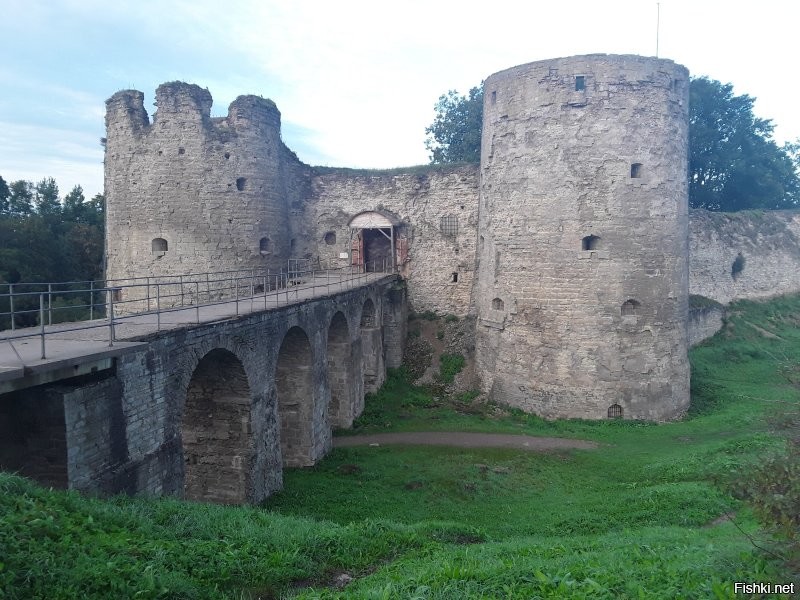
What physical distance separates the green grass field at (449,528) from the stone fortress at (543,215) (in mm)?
2062

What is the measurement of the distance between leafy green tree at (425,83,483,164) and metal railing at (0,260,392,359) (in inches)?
450

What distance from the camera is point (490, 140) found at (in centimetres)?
1991

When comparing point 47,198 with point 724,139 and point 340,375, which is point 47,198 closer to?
point 340,375

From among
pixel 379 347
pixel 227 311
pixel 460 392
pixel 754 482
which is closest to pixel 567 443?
pixel 460 392

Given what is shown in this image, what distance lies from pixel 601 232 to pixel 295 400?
10.0 meters

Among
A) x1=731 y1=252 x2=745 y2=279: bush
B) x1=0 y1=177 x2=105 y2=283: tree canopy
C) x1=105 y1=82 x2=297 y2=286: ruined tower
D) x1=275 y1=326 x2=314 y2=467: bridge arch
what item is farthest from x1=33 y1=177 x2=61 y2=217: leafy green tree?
x1=731 y1=252 x2=745 y2=279: bush

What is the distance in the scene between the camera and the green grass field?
5539 mm

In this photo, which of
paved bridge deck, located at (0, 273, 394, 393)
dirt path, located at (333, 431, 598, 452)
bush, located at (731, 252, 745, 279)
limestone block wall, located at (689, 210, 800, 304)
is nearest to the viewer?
paved bridge deck, located at (0, 273, 394, 393)

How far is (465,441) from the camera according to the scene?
16281 millimetres

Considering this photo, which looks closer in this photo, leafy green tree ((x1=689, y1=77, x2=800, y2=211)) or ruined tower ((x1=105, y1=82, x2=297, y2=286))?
ruined tower ((x1=105, y1=82, x2=297, y2=286))

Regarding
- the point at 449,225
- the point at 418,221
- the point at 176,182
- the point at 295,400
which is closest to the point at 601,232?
the point at 449,225

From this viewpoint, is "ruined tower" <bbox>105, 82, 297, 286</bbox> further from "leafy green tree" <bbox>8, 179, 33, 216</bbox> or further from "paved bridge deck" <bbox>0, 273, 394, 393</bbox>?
"leafy green tree" <bbox>8, 179, 33, 216</bbox>

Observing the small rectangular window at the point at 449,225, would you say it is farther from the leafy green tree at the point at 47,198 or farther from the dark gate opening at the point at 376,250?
the leafy green tree at the point at 47,198

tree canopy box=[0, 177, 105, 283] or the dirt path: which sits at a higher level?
tree canopy box=[0, 177, 105, 283]
